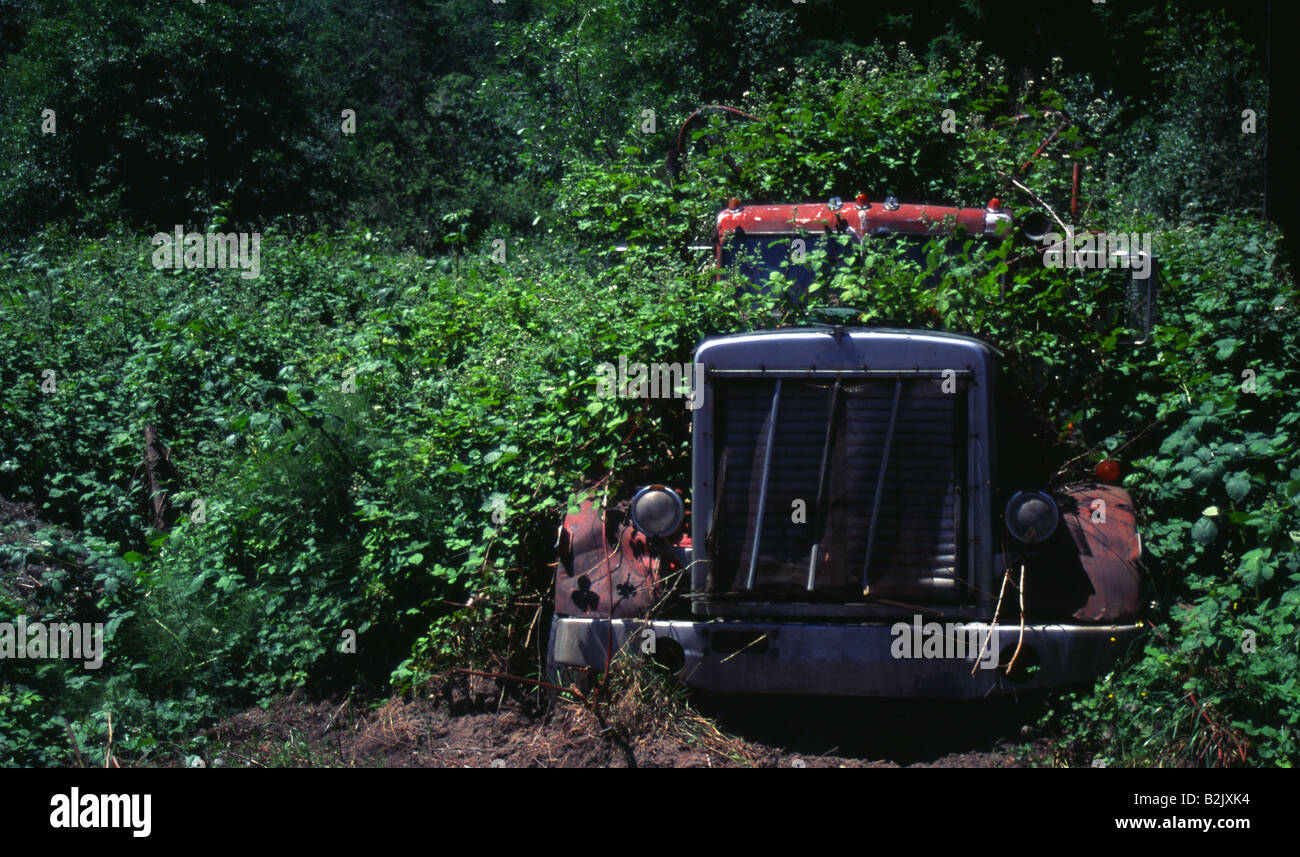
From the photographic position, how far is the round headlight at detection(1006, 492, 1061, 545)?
4766 millimetres

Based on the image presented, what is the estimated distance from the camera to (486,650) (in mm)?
5590

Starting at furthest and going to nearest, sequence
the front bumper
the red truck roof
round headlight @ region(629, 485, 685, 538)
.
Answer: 1. the red truck roof
2. round headlight @ region(629, 485, 685, 538)
3. the front bumper

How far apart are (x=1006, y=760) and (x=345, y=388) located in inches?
175

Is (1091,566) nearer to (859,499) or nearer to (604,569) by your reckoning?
(859,499)

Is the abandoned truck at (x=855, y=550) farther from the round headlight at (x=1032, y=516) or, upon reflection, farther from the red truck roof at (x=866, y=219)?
the red truck roof at (x=866, y=219)

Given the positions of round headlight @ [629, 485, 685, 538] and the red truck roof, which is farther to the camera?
the red truck roof

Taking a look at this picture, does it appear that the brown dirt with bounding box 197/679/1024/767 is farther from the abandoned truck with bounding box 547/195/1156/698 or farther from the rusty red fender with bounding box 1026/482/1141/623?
the rusty red fender with bounding box 1026/482/1141/623

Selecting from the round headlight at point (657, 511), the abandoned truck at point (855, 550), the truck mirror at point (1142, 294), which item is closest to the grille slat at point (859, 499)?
the abandoned truck at point (855, 550)

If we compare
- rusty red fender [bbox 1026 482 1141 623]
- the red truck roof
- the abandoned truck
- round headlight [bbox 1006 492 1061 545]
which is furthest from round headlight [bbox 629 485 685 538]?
the red truck roof

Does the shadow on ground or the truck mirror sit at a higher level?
the truck mirror

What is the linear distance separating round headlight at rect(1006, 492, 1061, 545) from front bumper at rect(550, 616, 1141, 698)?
0.39 m

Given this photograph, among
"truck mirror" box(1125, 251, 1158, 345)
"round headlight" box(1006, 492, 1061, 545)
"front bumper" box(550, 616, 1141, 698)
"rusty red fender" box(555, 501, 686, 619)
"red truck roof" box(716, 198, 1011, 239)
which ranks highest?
"red truck roof" box(716, 198, 1011, 239)

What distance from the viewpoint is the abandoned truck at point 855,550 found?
468 centimetres

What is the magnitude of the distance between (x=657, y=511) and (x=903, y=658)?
125 centimetres
